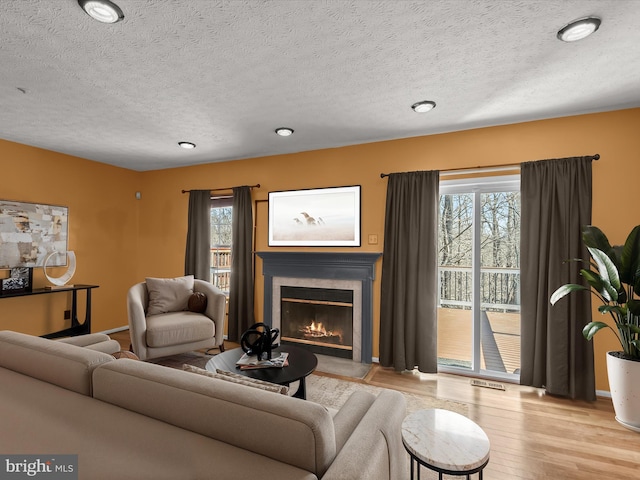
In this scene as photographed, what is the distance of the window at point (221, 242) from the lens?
479 cm

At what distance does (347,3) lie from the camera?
1.65 metres

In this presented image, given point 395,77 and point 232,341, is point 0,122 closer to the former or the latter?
point 232,341

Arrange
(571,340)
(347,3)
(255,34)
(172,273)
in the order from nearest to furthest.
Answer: (347,3)
(255,34)
(571,340)
(172,273)

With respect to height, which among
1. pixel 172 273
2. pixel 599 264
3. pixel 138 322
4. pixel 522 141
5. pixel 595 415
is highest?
pixel 522 141

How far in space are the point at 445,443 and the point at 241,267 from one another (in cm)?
355

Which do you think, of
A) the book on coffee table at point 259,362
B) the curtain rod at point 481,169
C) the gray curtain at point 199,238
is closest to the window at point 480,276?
the curtain rod at point 481,169

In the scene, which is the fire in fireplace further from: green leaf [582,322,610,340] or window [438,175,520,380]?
green leaf [582,322,610,340]

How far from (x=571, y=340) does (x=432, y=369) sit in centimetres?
126

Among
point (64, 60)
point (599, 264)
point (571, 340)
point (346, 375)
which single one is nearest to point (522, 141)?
point (599, 264)

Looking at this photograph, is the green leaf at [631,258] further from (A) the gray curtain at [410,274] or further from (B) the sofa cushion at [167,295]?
(B) the sofa cushion at [167,295]

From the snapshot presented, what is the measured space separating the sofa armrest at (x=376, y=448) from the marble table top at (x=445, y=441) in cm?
7

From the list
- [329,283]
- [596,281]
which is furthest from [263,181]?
[596,281]

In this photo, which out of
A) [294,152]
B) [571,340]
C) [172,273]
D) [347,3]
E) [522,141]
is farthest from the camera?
[172,273]

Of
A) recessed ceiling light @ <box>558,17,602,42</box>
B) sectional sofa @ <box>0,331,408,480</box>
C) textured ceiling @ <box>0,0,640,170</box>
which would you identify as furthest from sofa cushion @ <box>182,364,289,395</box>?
recessed ceiling light @ <box>558,17,602,42</box>
